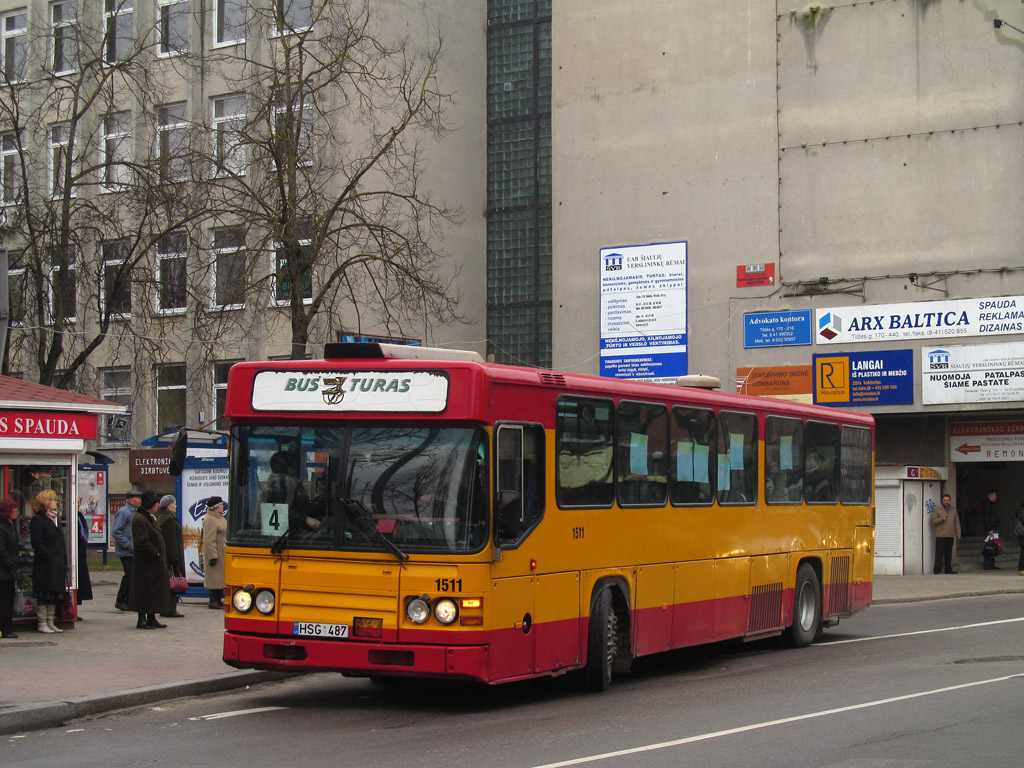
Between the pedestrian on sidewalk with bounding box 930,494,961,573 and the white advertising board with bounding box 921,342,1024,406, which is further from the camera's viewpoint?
the white advertising board with bounding box 921,342,1024,406

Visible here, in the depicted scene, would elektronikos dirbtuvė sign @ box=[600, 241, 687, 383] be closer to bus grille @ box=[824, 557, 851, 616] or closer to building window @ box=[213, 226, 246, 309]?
building window @ box=[213, 226, 246, 309]

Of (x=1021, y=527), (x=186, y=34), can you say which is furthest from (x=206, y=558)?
(x=186, y=34)

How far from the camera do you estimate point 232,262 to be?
945 inches

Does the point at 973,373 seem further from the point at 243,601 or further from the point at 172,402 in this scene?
the point at 243,601

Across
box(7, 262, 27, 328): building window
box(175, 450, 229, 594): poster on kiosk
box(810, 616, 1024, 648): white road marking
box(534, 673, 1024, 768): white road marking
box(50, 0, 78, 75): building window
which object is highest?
box(50, 0, 78, 75): building window

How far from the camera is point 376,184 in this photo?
124 ft

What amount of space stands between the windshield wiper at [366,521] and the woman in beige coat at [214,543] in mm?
8091

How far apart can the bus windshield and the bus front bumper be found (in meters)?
0.73

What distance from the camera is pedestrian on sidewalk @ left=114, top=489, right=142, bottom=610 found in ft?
62.3

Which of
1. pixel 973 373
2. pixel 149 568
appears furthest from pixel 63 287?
pixel 973 373

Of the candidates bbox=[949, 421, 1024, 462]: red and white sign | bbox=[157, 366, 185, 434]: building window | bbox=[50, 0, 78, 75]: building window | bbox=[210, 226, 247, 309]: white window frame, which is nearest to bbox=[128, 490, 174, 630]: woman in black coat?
bbox=[210, 226, 247, 309]: white window frame

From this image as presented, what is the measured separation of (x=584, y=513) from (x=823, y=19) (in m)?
26.7

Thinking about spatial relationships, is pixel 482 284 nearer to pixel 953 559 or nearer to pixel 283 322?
pixel 283 322

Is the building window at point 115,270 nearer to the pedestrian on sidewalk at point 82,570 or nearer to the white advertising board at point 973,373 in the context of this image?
the pedestrian on sidewalk at point 82,570
